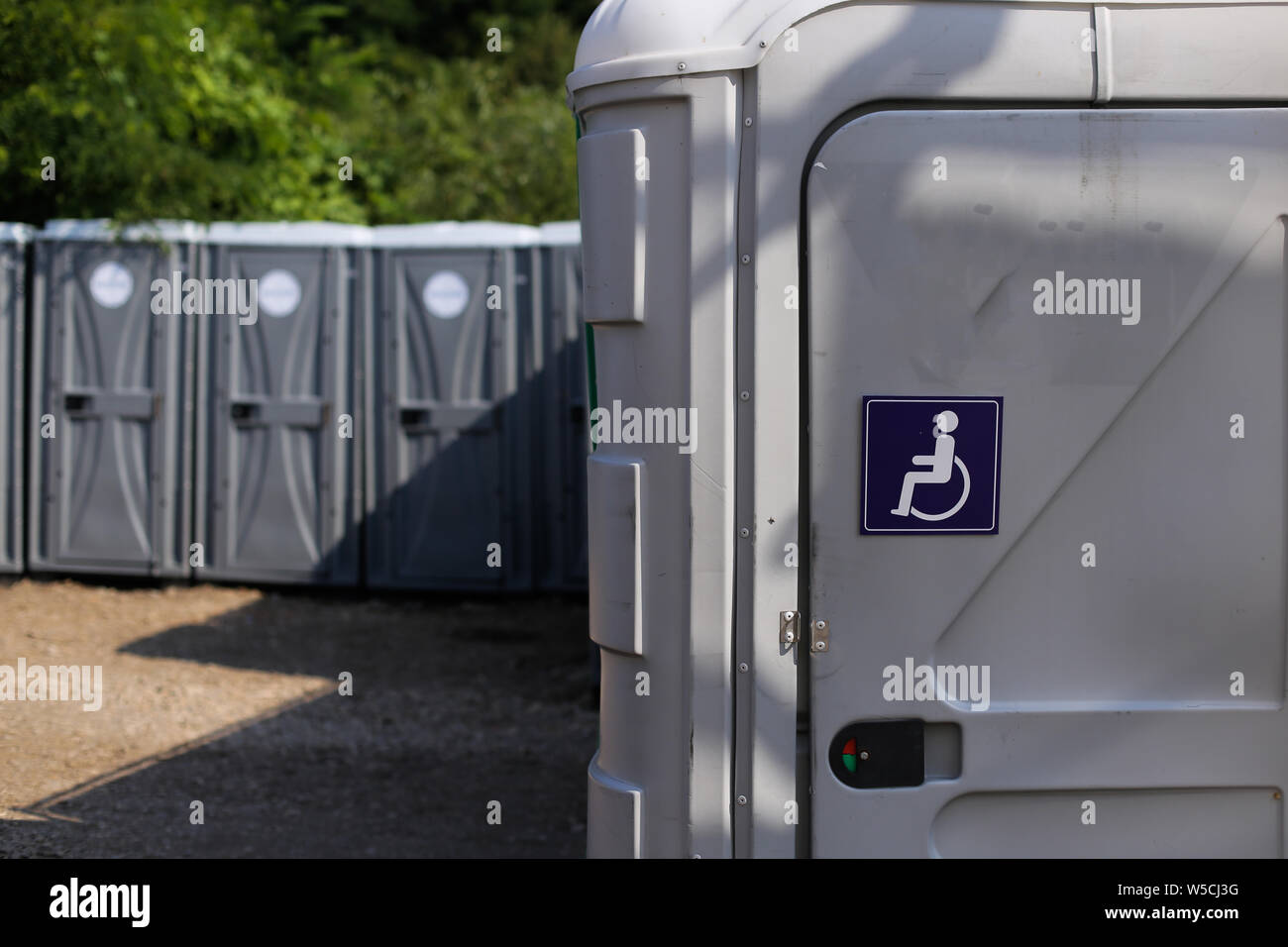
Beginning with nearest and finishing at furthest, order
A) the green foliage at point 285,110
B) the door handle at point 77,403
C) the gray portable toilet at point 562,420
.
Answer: the gray portable toilet at point 562,420, the door handle at point 77,403, the green foliage at point 285,110

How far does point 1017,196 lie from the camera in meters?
2.52

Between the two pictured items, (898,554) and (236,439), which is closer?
(898,554)

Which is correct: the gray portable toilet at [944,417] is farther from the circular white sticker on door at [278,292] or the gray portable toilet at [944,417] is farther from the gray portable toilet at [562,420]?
the circular white sticker on door at [278,292]

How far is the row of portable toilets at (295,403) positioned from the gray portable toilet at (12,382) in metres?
0.01

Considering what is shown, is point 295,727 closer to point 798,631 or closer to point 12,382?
point 12,382

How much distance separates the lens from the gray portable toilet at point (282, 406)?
9.28 meters

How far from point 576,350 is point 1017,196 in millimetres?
6857

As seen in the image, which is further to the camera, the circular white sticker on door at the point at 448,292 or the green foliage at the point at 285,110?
the green foliage at the point at 285,110

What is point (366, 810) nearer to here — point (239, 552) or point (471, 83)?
point (239, 552)

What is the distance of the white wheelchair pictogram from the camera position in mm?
2525

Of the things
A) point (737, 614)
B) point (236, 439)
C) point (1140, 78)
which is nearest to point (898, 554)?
point (737, 614)

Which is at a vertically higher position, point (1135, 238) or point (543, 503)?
point (1135, 238)

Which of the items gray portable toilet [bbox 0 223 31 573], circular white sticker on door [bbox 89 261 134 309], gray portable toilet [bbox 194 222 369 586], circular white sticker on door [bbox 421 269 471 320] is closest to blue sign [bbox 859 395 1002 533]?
circular white sticker on door [bbox 421 269 471 320]

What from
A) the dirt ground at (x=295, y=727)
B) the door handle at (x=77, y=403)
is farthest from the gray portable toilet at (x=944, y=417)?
the door handle at (x=77, y=403)
